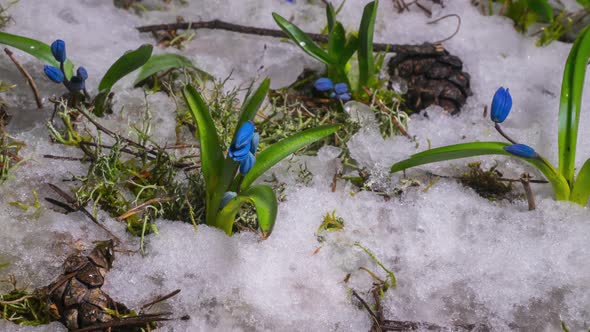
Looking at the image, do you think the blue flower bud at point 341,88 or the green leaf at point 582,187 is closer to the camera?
the green leaf at point 582,187

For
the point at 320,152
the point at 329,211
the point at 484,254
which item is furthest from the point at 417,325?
the point at 320,152

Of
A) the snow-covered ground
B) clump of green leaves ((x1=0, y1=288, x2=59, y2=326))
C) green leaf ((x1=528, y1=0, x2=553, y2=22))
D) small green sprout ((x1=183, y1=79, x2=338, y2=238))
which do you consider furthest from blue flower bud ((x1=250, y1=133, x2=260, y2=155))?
green leaf ((x1=528, y1=0, x2=553, y2=22))

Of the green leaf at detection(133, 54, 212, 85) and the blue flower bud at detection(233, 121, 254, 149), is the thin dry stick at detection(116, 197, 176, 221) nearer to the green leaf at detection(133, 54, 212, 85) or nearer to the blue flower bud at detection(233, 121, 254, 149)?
the blue flower bud at detection(233, 121, 254, 149)

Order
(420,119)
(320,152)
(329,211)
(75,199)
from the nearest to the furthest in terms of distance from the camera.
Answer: (75,199), (329,211), (320,152), (420,119)

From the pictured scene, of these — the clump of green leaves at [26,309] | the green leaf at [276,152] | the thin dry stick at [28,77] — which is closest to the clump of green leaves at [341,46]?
the green leaf at [276,152]

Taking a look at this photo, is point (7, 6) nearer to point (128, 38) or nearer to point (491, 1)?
point (128, 38)

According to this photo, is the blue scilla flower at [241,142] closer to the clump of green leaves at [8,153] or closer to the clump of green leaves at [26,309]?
the clump of green leaves at [26,309]

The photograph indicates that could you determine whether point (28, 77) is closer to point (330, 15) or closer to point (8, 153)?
point (8, 153)
